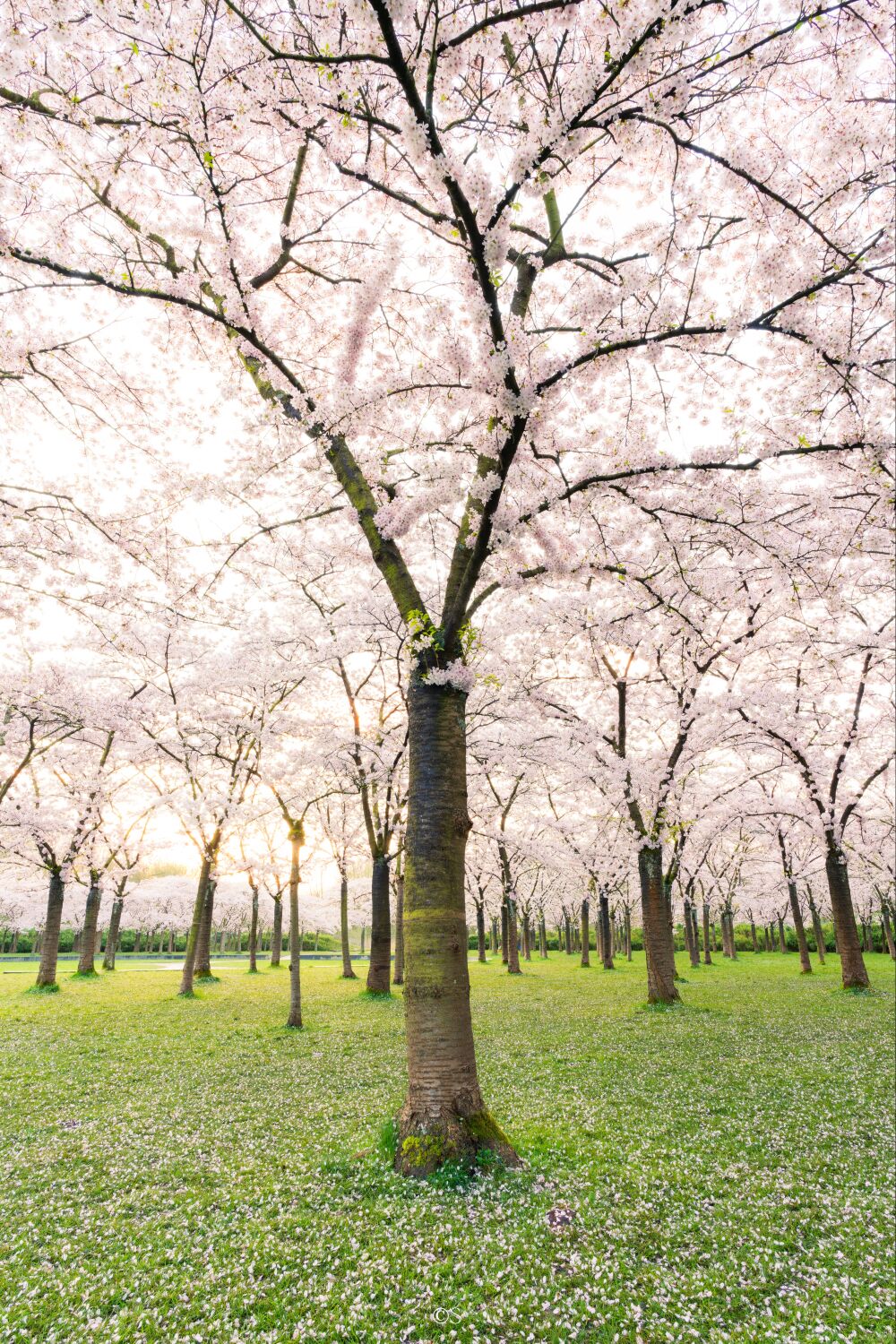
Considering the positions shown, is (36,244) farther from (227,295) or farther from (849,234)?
(849,234)

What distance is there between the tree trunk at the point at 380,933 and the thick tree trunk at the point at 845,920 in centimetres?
1570

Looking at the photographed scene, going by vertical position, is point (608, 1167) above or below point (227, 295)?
Answer: below

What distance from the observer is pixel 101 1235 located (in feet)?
17.5

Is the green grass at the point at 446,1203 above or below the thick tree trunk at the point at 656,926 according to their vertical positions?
below

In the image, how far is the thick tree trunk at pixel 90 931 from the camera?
30.5m

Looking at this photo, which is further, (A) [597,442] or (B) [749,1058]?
(B) [749,1058]

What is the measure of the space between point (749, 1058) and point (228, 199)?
53.0 ft

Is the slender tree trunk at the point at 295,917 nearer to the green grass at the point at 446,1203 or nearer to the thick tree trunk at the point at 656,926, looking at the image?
the green grass at the point at 446,1203

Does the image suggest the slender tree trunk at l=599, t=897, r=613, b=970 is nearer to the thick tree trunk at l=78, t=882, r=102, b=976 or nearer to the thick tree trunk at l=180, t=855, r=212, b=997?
the thick tree trunk at l=180, t=855, r=212, b=997

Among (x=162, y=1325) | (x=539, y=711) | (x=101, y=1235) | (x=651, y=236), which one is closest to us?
(x=162, y=1325)

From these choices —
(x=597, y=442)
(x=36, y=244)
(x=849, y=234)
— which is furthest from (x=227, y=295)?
(x=849, y=234)

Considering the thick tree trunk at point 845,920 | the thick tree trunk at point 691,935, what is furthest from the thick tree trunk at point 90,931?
the thick tree trunk at point 691,935

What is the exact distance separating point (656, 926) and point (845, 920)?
9.07 m

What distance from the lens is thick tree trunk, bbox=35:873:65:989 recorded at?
24.3 m
